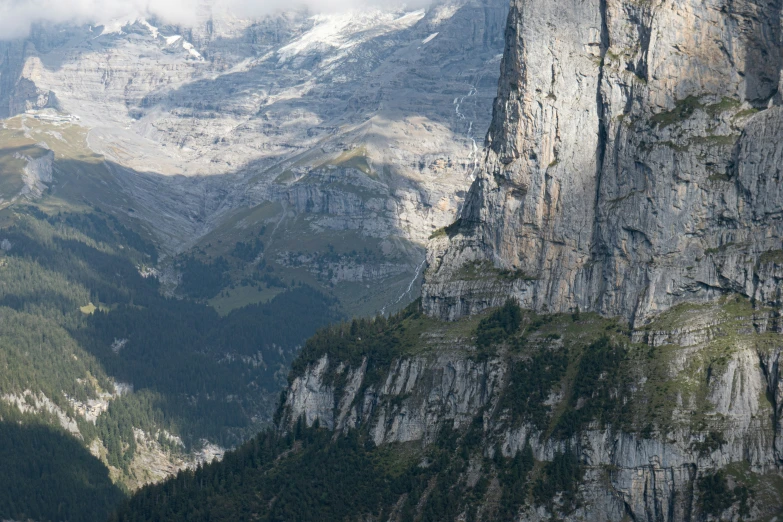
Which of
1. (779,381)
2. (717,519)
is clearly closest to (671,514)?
(717,519)

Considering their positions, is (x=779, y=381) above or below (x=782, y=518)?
above

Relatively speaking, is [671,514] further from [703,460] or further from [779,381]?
[779,381]

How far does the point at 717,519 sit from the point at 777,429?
16.0 metres

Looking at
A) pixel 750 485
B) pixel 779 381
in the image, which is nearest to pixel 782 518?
pixel 750 485

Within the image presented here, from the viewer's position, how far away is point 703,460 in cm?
19925

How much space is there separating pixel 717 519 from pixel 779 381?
2210 cm

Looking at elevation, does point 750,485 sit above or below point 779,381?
below

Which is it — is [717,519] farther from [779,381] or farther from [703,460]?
[779,381]

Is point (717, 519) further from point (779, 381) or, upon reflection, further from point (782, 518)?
point (779, 381)

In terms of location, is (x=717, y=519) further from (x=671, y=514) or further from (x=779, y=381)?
(x=779, y=381)

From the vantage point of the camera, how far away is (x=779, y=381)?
199625mm

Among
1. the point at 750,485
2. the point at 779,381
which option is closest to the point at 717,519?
the point at 750,485

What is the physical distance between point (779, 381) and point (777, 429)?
689cm

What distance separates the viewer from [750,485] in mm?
195625
